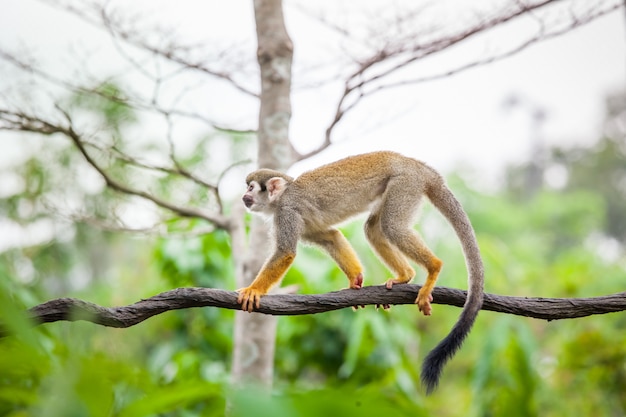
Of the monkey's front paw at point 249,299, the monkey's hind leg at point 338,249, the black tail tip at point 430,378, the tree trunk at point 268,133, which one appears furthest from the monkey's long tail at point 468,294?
the tree trunk at point 268,133

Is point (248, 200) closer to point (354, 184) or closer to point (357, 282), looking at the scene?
point (354, 184)

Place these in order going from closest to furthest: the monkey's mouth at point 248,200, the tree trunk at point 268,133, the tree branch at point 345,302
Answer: the tree branch at point 345,302, the monkey's mouth at point 248,200, the tree trunk at point 268,133

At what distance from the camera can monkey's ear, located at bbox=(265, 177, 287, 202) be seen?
270cm

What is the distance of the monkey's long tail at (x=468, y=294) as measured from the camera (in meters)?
2.08

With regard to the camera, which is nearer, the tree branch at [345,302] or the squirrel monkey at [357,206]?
the tree branch at [345,302]

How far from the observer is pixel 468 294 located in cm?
223

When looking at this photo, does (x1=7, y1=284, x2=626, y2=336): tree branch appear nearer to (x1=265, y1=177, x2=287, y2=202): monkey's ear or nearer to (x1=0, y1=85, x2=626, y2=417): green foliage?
(x1=0, y1=85, x2=626, y2=417): green foliage

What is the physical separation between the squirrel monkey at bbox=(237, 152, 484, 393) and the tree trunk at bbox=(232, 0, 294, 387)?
0.51m

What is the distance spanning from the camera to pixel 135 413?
1.92 feet

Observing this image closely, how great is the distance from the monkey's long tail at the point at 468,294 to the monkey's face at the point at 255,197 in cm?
75

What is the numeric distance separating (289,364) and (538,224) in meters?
11.3

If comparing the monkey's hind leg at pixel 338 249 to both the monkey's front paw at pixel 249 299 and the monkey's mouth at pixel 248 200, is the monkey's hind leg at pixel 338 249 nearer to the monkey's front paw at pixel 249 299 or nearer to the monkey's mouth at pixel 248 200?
the monkey's mouth at pixel 248 200

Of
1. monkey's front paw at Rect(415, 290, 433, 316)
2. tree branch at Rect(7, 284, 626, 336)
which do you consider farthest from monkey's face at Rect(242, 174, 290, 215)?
monkey's front paw at Rect(415, 290, 433, 316)

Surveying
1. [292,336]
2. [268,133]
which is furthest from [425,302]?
[292,336]
